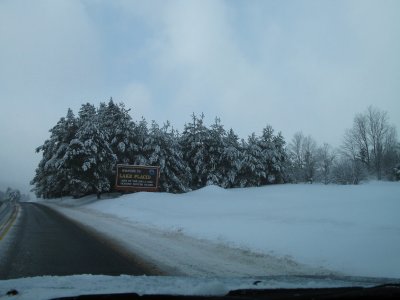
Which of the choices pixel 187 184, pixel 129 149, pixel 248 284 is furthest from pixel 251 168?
pixel 248 284

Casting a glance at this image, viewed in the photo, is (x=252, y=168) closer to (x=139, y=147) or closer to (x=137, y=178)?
(x=139, y=147)

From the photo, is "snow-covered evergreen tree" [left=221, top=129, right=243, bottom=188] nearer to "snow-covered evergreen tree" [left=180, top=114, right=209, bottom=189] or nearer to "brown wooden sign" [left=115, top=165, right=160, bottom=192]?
"snow-covered evergreen tree" [left=180, top=114, right=209, bottom=189]

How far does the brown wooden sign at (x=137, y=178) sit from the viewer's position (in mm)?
34281

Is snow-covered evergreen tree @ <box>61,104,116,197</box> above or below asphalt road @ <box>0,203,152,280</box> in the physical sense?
above

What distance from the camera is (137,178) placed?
34.4m

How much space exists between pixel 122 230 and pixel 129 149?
26597 mm

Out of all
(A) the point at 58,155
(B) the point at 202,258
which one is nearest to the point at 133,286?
(B) the point at 202,258

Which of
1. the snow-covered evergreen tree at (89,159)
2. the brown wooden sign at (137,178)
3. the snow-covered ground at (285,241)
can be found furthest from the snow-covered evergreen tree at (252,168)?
the snow-covered ground at (285,241)

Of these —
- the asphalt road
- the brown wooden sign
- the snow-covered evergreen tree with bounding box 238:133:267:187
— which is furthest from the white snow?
the snow-covered evergreen tree with bounding box 238:133:267:187

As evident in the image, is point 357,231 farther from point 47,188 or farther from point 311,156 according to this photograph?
point 311,156

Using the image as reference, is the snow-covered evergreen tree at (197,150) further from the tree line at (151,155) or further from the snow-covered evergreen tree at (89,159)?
the snow-covered evergreen tree at (89,159)

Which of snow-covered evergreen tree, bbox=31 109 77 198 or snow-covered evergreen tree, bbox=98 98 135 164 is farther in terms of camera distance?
snow-covered evergreen tree, bbox=98 98 135 164

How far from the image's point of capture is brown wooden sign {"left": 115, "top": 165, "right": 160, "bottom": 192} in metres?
34.3

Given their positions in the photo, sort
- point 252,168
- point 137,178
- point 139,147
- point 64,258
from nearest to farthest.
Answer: point 64,258 < point 137,178 < point 139,147 < point 252,168
